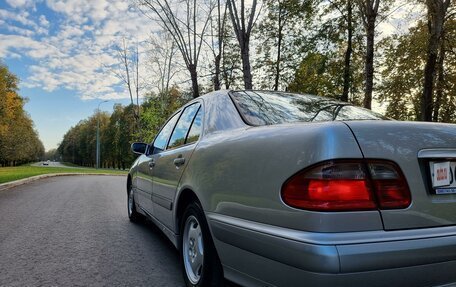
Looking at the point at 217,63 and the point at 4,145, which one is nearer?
the point at 217,63

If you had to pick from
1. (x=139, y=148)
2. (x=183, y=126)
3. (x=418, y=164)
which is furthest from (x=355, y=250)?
(x=139, y=148)

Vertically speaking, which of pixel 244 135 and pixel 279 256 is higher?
pixel 244 135

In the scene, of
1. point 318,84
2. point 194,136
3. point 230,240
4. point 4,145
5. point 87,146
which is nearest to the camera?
point 230,240

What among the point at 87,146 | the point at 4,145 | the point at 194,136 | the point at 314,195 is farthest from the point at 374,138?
the point at 87,146

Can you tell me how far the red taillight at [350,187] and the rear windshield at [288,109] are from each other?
2.83ft

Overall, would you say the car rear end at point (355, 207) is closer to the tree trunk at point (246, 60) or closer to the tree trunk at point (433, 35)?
the tree trunk at point (246, 60)

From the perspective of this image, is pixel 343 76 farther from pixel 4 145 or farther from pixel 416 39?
pixel 4 145

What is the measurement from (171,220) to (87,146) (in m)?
103

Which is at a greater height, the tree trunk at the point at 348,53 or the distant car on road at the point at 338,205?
the tree trunk at the point at 348,53

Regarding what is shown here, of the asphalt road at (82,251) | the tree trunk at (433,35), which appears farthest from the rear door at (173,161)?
the tree trunk at (433,35)

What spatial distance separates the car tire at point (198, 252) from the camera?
8.39 feet

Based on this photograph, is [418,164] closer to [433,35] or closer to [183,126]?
[183,126]

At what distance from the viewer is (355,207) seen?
1.72 meters

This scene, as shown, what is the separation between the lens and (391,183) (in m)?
1.79
